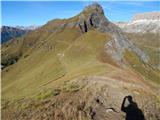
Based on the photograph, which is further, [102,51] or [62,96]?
[102,51]

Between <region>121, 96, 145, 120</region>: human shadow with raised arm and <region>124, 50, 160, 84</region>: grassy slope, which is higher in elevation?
<region>121, 96, 145, 120</region>: human shadow with raised arm

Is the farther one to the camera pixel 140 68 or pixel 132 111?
pixel 140 68

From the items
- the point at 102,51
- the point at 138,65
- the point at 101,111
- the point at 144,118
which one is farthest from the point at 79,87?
the point at 138,65

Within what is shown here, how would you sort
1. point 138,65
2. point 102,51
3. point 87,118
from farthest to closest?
point 138,65 → point 102,51 → point 87,118

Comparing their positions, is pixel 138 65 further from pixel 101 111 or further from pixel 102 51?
pixel 101 111

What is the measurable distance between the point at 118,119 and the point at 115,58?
105 m

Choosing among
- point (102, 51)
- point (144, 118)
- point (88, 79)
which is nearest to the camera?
point (144, 118)

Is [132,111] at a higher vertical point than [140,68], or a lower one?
higher

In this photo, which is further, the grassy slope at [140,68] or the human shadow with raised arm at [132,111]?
the grassy slope at [140,68]

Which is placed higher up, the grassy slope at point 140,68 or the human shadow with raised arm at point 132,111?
the human shadow with raised arm at point 132,111

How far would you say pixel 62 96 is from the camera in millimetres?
46031

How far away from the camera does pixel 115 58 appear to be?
14612 cm

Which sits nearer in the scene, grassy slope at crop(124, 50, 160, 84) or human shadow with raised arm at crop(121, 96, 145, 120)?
human shadow with raised arm at crop(121, 96, 145, 120)

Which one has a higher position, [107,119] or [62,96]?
[62,96]
